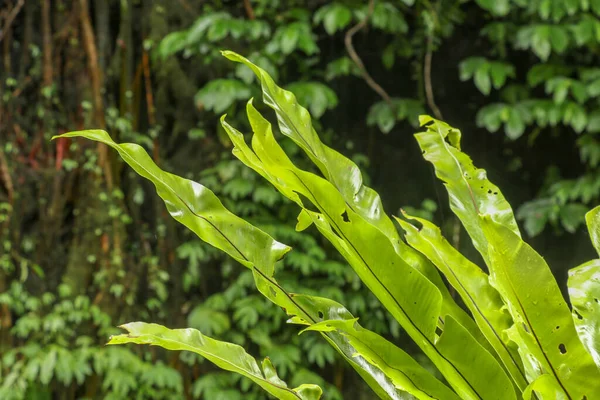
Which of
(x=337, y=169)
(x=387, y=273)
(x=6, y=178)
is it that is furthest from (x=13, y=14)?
(x=387, y=273)

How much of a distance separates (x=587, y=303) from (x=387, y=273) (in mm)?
147

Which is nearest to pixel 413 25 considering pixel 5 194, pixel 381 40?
pixel 381 40

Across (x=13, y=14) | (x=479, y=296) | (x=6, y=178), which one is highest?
(x=479, y=296)

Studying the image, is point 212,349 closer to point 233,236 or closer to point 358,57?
point 233,236

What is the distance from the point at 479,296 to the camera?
1.93 feet

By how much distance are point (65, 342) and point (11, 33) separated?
1007mm

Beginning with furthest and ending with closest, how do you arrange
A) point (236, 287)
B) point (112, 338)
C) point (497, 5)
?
point (236, 287)
point (497, 5)
point (112, 338)

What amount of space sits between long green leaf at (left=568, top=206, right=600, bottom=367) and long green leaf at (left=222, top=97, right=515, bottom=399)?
0.21ft

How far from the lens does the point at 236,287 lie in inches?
82.1

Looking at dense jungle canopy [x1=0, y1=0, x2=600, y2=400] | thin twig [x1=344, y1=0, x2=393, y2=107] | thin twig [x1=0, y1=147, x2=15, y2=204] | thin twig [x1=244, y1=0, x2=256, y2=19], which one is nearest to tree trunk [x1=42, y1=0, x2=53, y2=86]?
dense jungle canopy [x1=0, y1=0, x2=600, y2=400]

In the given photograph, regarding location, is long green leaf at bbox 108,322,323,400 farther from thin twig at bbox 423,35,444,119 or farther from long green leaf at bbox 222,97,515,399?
thin twig at bbox 423,35,444,119

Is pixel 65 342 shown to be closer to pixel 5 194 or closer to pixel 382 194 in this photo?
pixel 5 194

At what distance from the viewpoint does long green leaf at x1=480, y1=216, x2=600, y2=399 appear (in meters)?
0.49

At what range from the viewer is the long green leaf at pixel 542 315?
1.60 feet
